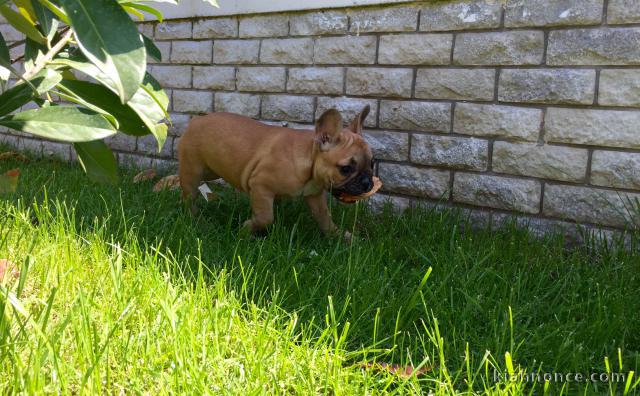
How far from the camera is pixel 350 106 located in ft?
14.8

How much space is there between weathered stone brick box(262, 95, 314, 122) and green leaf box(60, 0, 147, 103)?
11.6 feet

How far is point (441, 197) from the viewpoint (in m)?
4.17

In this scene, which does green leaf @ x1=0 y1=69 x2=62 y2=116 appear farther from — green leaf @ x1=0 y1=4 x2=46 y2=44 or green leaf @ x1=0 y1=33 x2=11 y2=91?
green leaf @ x1=0 y1=4 x2=46 y2=44

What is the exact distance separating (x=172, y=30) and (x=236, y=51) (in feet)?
2.76

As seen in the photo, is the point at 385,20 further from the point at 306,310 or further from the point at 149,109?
the point at 149,109

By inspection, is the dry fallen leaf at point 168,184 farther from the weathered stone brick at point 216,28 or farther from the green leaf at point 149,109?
the green leaf at point 149,109

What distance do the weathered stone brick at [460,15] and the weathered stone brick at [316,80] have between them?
2.50 feet

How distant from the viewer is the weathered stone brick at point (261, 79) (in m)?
4.89

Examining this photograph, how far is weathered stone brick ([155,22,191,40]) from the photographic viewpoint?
5.48 m

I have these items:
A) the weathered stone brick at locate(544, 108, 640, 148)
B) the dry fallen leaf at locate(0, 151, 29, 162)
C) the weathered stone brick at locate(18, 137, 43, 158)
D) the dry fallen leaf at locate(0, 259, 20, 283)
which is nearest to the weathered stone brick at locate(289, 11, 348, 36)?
the weathered stone brick at locate(544, 108, 640, 148)

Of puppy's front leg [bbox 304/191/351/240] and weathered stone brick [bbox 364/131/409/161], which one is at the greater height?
weathered stone brick [bbox 364/131/409/161]

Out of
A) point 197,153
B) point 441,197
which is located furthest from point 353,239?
point 197,153

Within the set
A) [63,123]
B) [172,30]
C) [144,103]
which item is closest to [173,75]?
[172,30]

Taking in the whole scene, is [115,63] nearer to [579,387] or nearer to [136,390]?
[136,390]
